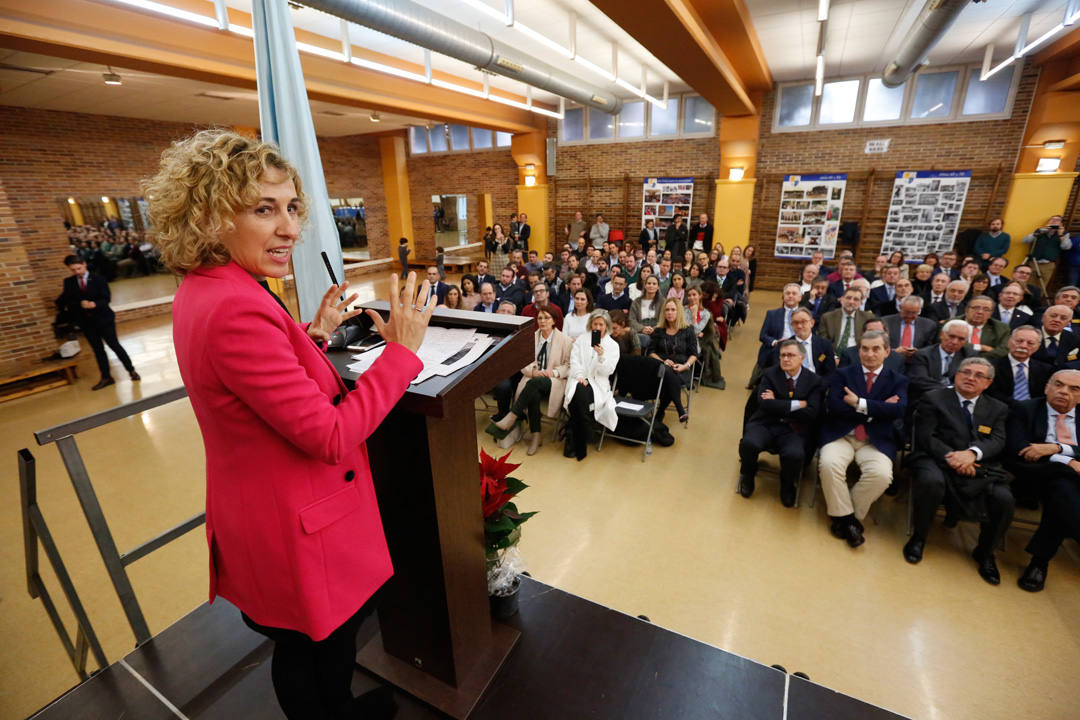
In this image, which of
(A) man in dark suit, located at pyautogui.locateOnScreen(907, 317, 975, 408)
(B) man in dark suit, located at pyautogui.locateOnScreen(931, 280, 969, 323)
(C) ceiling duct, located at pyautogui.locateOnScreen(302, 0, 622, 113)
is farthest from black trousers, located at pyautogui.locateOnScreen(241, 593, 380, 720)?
(B) man in dark suit, located at pyautogui.locateOnScreen(931, 280, 969, 323)

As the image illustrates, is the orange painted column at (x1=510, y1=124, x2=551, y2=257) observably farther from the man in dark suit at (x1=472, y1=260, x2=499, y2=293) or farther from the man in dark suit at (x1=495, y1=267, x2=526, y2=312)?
the man in dark suit at (x1=495, y1=267, x2=526, y2=312)

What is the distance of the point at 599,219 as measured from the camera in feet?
40.8

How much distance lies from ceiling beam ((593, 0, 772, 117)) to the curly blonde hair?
4.13 m

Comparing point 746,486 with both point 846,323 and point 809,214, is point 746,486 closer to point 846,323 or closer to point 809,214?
point 846,323

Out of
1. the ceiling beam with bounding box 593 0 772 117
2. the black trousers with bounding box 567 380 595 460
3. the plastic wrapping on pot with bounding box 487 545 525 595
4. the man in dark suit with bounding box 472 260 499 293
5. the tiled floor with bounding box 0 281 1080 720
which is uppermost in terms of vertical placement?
the ceiling beam with bounding box 593 0 772 117

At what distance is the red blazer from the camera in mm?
926

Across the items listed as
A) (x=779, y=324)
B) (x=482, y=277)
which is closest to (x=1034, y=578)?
(x=779, y=324)

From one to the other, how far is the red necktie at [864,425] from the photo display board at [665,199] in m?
8.79

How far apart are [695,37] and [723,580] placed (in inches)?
198

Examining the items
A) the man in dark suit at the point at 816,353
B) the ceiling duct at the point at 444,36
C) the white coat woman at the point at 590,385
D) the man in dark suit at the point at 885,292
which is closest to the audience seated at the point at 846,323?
the man in dark suit at the point at 816,353

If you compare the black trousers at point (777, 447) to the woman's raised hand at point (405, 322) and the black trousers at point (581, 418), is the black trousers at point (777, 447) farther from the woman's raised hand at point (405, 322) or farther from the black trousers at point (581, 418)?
the woman's raised hand at point (405, 322)

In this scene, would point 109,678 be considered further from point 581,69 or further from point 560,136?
point 560,136

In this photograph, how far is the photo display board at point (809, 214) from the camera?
411 inches

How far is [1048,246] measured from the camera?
28.1 ft
